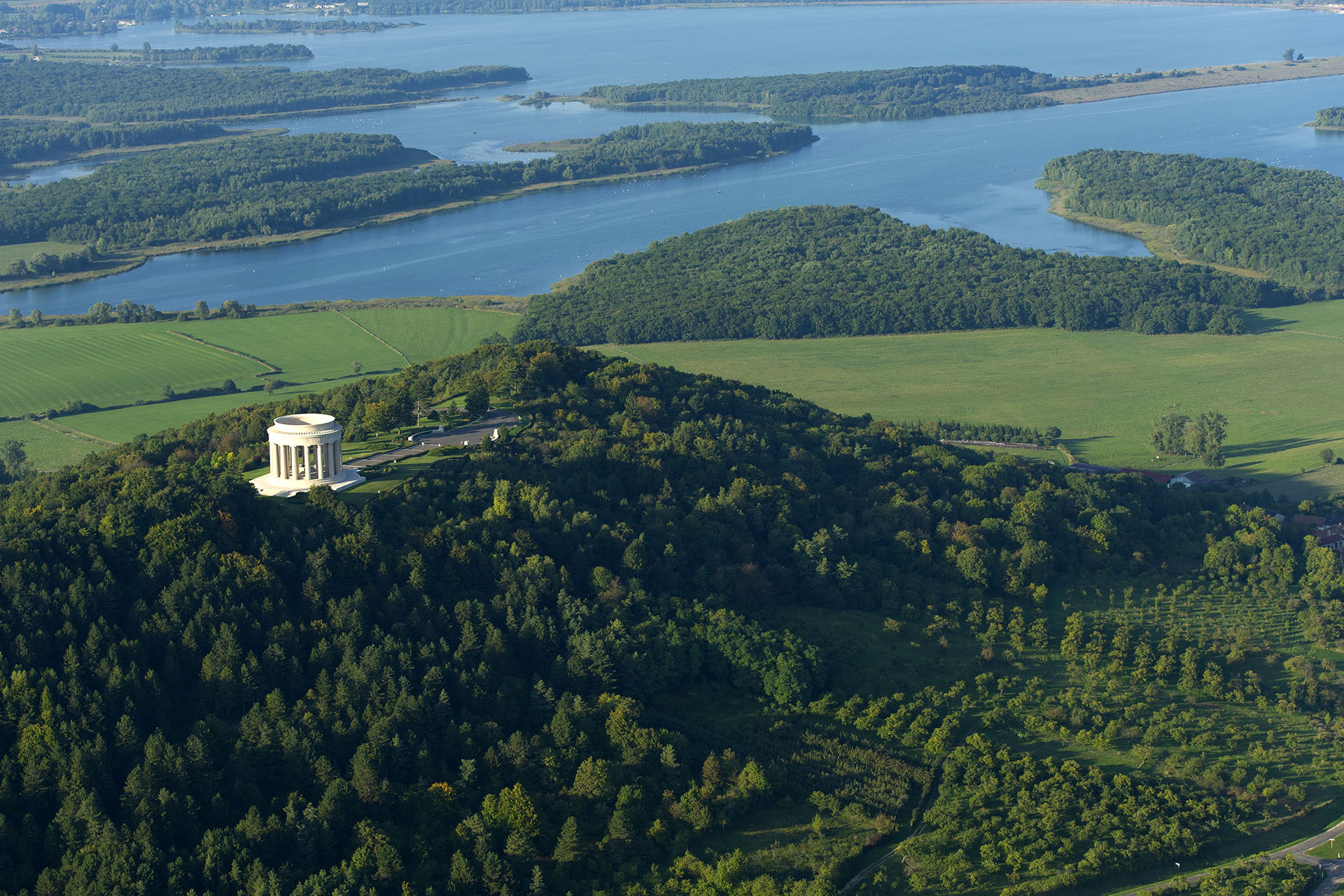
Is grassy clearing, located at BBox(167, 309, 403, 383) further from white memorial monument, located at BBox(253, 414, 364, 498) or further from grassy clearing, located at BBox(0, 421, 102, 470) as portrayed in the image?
white memorial monument, located at BBox(253, 414, 364, 498)

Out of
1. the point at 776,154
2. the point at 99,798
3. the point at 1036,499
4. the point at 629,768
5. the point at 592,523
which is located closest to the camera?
the point at 99,798

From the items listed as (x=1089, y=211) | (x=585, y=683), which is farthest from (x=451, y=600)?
(x=1089, y=211)

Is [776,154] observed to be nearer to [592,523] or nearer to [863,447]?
[863,447]

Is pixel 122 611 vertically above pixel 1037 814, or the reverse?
pixel 122 611

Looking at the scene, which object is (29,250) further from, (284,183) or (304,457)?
(304,457)

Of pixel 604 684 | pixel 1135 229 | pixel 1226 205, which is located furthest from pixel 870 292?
pixel 604 684

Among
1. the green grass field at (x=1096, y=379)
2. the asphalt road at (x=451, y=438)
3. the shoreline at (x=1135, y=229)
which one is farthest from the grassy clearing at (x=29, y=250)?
the shoreline at (x=1135, y=229)
